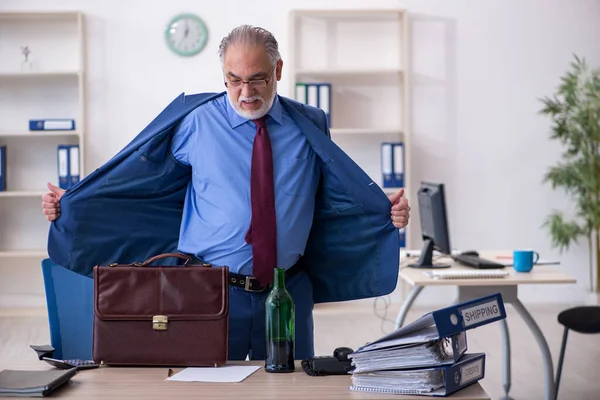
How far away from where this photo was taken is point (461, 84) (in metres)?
6.81

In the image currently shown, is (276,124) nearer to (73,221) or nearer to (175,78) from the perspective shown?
(73,221)

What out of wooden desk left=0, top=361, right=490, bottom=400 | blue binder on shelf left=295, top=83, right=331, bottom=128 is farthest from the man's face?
blue binder on shelf left=295, top=83, right=331, bottom=128

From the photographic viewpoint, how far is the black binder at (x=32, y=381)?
1.96 meters

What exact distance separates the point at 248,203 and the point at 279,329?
49cm

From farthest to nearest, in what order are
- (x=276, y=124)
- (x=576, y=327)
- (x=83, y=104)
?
1. (x=83, y=104)
2. (x=576, y=327)
3. (x=276, y=124)

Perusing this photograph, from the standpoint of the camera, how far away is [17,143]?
671 centimetres

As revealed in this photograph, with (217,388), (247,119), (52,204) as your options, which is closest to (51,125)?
(52,204)

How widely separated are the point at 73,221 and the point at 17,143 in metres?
4.40

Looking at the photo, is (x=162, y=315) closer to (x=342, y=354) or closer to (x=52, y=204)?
(x=342, y=354)

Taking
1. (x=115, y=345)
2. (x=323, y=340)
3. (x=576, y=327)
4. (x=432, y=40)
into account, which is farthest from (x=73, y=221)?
(x=432, y=40)

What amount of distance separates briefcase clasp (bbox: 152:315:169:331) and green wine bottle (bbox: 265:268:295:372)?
0.82 ft

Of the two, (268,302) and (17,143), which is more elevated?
(17,143)

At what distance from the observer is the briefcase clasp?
2.17 meters

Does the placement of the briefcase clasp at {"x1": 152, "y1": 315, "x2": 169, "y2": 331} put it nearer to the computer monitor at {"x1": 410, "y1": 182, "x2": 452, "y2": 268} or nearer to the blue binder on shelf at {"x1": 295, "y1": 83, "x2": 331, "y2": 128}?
the computer monitor at {"x1": 410, "y1": 182, "x2": 452, "y2": 268}
